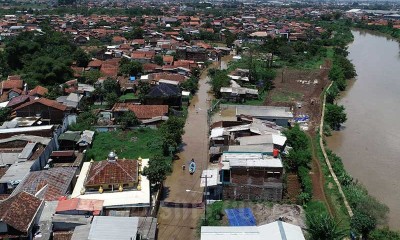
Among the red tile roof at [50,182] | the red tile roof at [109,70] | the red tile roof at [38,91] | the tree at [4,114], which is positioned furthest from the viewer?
the red tile roof at [109,70]

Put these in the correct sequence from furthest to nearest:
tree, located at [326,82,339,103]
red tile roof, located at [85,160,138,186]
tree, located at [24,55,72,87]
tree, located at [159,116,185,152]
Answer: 1. tree, located at [24,55,72,87]
2. tree, located at [326,82,339,103]
3. tree, located at [159,116,185,152]
4. red tile roof, located at [85,160,138,186]

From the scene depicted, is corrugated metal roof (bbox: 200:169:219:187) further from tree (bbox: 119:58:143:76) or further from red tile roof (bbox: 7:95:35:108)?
tree (bbox: 119:58:143:76)

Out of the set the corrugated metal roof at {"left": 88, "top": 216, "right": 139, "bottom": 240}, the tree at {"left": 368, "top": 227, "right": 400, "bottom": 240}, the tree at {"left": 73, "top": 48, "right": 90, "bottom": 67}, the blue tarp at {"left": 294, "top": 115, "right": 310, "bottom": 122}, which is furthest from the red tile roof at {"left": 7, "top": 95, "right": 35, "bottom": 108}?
the tree at {"left": 368, "top": 227, "right": 400, "bottom": 240}

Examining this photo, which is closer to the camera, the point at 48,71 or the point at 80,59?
the point at 48,71

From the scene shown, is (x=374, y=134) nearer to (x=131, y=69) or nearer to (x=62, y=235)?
(x=62, y=235)

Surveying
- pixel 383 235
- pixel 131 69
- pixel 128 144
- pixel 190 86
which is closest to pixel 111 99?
pixel 128 144

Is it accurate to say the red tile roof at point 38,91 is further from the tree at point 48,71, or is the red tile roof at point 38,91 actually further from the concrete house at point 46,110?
the concrete house at point 46,110

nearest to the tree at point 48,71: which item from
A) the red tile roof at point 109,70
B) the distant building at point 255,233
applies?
the red tile roof at point 109,70
